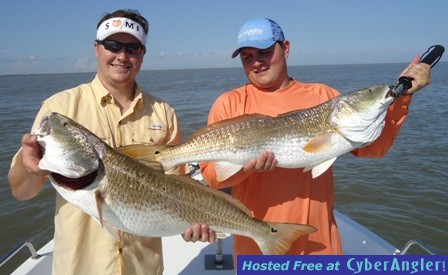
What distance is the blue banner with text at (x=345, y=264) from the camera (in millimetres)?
2547

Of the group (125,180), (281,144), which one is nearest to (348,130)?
(281,144)

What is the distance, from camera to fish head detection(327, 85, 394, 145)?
3395mm

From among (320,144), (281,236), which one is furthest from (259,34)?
(281,236)

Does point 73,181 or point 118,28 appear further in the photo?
point 118,28

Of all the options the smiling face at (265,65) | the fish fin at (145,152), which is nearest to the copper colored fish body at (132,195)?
the fish fin at (145,152)

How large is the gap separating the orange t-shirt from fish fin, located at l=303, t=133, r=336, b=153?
208 millimetres

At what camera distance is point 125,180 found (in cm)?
278

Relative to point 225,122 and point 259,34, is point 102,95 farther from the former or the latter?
point 259,34

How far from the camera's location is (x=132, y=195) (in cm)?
282

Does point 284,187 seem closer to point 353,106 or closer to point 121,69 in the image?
point 353,106

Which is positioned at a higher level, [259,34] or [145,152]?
[259,34]

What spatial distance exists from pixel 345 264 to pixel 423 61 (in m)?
1.95

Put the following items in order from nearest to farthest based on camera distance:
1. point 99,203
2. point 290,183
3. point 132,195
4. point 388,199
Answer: point 99,203
point 132,195
point 290,183
point 388,199

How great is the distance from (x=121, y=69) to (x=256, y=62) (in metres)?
1.15
